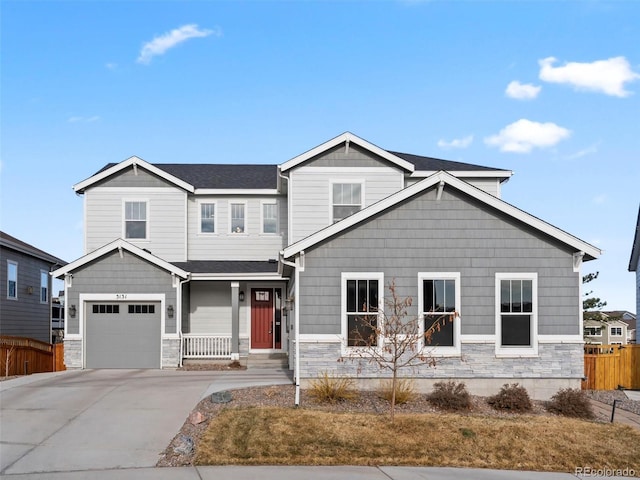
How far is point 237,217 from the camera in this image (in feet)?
88.0

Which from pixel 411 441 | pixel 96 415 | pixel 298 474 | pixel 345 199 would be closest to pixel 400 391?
pixel 411 441

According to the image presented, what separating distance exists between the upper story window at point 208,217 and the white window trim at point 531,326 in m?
12.3

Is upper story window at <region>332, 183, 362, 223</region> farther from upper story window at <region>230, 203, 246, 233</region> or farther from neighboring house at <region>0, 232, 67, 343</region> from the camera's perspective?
neighboring house at <region>0, 232, 67, 343</region>

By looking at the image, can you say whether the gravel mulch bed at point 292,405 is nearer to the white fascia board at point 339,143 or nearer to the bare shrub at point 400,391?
the bare shrub at point 400,391

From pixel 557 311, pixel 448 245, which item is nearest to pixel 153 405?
pixel 448 245

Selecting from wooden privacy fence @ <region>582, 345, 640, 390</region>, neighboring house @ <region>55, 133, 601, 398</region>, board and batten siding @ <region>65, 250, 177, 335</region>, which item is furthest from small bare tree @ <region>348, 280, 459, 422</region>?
board and batten siding @ <region>65, 250, 177, 335</region>

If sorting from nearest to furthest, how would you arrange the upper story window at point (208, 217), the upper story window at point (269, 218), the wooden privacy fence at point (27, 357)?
the wooden privacy fence at point (27, 357)
the upper story window at point (208, 217)
the upper story window at point (269, 218)

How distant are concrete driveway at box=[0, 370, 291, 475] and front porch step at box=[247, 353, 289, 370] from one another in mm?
2565

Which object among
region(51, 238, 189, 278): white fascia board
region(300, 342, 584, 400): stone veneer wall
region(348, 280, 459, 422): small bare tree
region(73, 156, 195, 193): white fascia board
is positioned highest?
region(73, 156, 195, 193): white fascia board

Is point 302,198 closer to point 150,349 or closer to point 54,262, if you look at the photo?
point 150,349

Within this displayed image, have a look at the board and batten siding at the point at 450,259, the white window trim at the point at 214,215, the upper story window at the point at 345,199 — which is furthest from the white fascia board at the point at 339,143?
the board and batten siding at the point at 450,259

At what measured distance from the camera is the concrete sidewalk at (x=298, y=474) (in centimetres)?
1107

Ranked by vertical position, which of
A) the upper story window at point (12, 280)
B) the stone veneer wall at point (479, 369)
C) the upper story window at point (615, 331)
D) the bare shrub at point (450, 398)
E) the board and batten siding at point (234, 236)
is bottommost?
the upper story window at point (615, 331)

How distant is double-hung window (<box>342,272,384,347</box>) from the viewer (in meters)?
17.4
